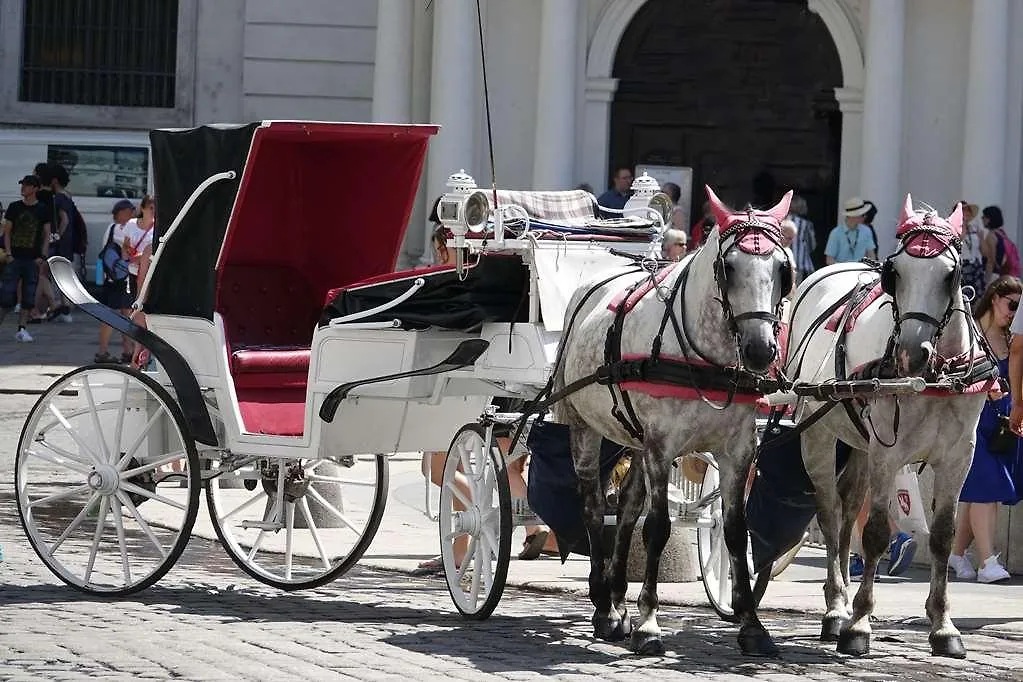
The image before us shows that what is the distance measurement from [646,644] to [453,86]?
14.6m

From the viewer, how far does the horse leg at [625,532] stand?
8719mm

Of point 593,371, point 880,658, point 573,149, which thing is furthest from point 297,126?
point 573,149

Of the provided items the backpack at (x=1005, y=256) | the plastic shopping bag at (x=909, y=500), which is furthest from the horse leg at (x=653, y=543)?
the backpack at (x=1005, y=256)

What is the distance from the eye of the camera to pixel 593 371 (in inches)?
345

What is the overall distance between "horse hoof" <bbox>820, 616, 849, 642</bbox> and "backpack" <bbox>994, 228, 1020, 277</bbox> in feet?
39.3

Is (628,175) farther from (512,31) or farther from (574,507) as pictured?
(574,507)

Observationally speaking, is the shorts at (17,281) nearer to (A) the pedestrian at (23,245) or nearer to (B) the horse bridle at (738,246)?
(A) the pedestrian at (23,245)

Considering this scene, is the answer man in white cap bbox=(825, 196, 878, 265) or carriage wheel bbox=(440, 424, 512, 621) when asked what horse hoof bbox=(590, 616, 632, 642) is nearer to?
carriage wheel bbox=(440, 424, 512, 621)

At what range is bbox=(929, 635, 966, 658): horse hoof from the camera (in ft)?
27.3

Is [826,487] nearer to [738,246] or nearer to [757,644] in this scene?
[757,644]

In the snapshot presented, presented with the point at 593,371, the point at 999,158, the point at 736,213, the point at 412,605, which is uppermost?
the point at 999,158

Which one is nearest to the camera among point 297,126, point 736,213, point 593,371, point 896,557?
point 736,213

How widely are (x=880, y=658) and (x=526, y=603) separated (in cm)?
201

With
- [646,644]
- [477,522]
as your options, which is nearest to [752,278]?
[646,644]
